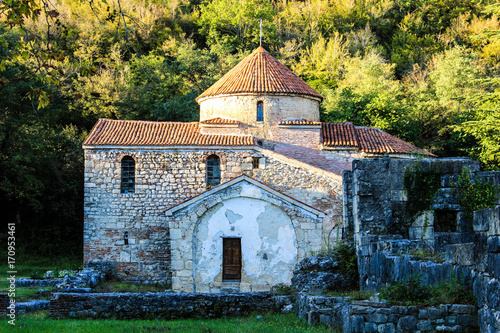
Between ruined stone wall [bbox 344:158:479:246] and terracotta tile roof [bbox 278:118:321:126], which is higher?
terracotta tile roof [bbox 278:118:321:126]

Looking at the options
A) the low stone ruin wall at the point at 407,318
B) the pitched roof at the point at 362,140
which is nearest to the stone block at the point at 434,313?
the low stone ruin wall at the point at 407,318

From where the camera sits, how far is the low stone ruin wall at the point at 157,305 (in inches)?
450

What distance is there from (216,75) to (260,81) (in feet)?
47.4

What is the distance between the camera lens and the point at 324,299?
31.6 feet

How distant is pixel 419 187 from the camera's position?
1185 centimetres

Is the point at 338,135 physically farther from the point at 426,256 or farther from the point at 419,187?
the point at 426,256

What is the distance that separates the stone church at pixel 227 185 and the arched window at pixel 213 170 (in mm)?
39

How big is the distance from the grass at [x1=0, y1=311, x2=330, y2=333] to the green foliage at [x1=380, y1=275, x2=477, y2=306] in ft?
3.71

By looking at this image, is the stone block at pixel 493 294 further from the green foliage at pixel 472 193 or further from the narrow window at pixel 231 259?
the narrow window at pixel 231 259

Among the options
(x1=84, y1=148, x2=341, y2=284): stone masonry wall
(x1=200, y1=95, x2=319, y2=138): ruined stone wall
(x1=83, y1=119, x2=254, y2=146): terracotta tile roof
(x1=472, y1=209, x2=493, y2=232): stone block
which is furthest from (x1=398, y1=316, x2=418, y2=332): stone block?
(x1=200, y1=95, x2=319, y2=138): ruined stone wall

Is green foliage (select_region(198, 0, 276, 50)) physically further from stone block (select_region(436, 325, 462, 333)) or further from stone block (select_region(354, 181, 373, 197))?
stone block (select_region(436, 325, 462, 333))

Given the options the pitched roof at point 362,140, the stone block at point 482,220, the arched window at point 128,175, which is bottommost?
the stone block at point 482,220

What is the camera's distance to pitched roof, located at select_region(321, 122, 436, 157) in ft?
80.7

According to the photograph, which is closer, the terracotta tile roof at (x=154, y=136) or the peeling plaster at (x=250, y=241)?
the peeling plaster at (x=250, y=241)
